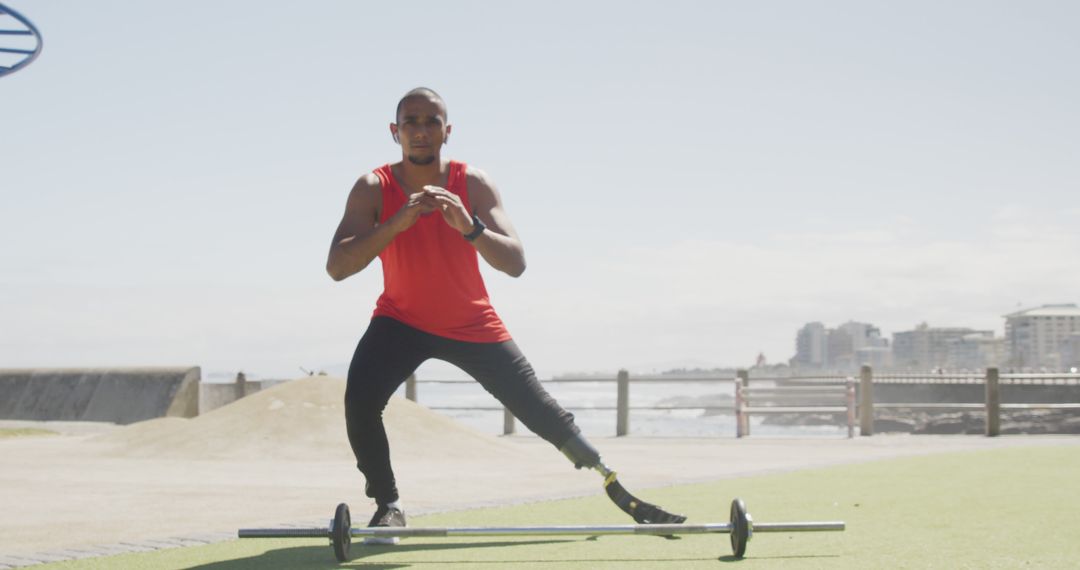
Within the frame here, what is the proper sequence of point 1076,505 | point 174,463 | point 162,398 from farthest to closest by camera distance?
point 162,398
point 174,463
point 1076,505

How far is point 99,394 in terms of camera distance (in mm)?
20609

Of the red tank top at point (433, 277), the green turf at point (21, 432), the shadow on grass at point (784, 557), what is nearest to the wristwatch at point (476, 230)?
the red tank top at point (433, 277)

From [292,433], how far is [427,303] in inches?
351

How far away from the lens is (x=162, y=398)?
65.5 ft

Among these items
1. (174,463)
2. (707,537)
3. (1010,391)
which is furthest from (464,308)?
(1010,391)

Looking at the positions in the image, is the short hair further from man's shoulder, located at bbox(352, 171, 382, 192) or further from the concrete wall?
the concrete wall

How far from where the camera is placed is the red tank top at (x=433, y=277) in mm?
4703

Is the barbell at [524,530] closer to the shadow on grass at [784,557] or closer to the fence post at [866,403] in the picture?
the shadow on grass at [784,557]

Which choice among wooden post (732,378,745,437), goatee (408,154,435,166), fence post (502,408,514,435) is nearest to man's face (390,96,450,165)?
goatee (408,154,435,166)

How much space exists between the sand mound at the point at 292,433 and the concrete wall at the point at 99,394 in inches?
208

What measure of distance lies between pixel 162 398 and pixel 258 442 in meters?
7.54

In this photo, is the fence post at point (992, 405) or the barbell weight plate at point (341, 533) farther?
the fence post at point (992, 405)

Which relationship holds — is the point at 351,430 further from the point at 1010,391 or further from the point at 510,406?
the point at 1010,391

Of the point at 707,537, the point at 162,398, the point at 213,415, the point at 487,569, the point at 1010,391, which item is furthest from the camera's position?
the point at 1010,391
